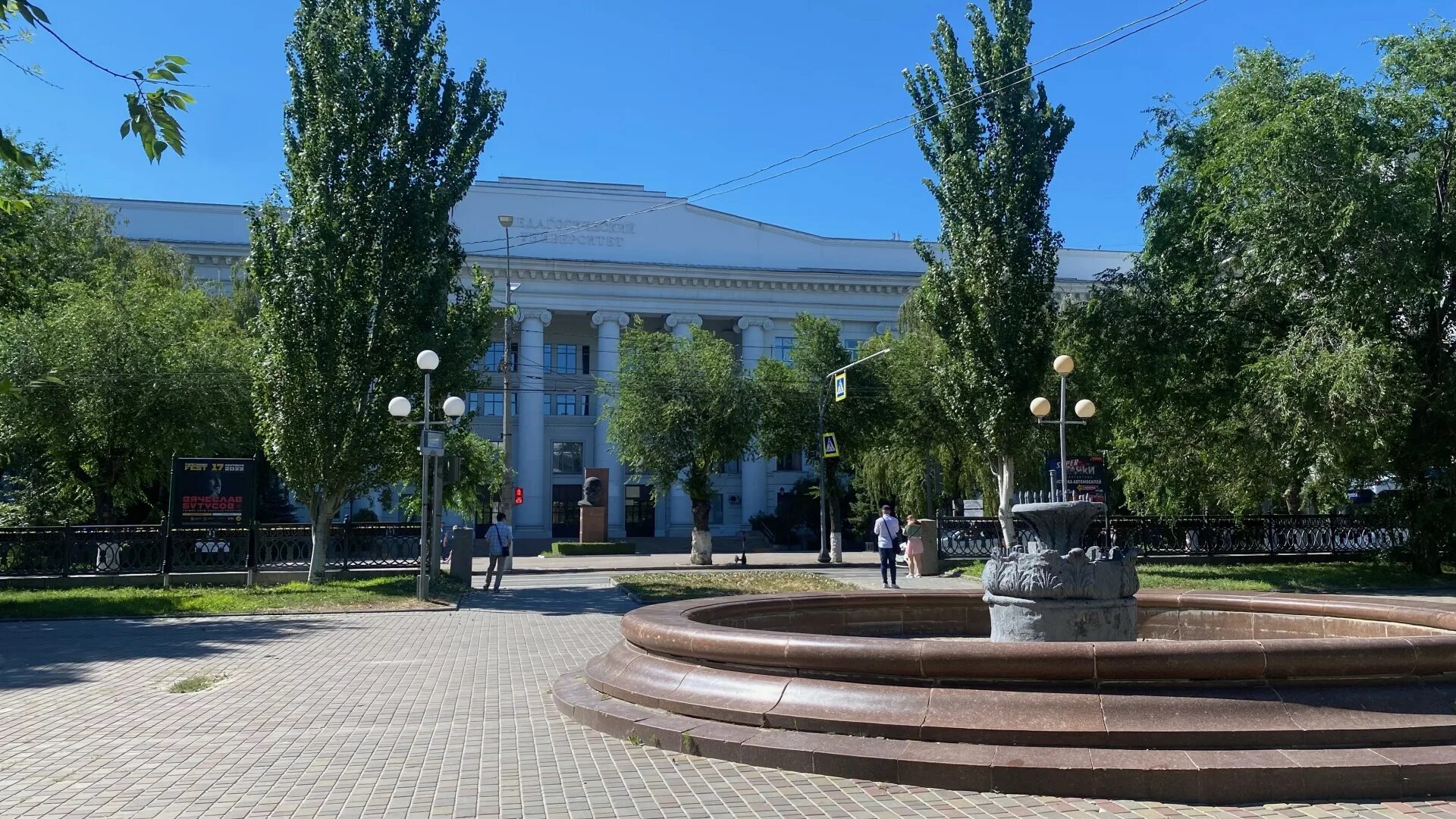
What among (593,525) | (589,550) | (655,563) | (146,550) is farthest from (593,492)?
(146,550)

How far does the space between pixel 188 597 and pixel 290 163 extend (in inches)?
389

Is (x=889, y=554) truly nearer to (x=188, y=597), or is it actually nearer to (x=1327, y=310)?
(x=1327, y=310)

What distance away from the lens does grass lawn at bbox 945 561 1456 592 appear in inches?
913

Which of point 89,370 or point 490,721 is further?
point 89,370

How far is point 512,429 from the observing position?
5659 cm

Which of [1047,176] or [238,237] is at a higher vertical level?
[238,237]

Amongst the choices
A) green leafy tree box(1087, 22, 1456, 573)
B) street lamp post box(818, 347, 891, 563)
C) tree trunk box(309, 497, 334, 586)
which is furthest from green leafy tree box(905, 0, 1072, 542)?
tree trunk box(309, 497, 334, 586)

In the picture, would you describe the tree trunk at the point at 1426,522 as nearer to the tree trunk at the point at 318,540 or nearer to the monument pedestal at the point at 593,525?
the tree trunk at the point at 318,540

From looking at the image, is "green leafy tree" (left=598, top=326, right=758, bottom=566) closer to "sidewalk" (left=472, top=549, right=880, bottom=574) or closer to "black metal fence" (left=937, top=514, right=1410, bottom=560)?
"sidewalk" (left=472, top=549, right=880, bottom=574)

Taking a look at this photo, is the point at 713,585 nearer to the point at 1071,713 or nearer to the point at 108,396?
the point at 108,396

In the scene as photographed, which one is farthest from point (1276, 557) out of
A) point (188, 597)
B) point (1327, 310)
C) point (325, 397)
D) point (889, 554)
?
point (188, 597)

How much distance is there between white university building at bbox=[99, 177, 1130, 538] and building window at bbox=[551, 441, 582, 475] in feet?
0.25

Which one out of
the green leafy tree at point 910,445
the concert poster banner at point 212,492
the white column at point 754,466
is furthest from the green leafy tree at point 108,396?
the white column at point 754,466

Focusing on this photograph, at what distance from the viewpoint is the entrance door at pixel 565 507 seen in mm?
58281
